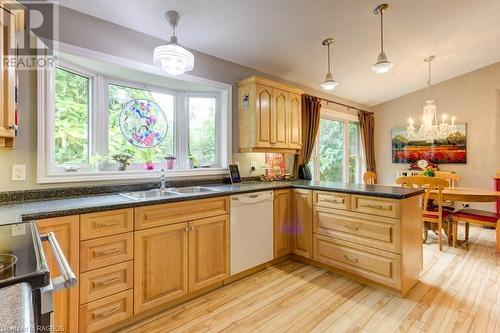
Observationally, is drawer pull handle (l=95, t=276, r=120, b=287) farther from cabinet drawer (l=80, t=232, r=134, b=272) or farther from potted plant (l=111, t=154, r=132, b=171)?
potted plant (l=111, t=154, r=132, b=171)

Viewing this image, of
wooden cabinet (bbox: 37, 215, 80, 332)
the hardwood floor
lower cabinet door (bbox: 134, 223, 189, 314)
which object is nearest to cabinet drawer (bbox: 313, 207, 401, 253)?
the hardwood floor

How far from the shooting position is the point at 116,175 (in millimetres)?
2350

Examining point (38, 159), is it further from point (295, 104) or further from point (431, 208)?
point (431, 208)

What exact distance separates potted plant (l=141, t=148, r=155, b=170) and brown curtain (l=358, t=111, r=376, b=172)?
4276mm

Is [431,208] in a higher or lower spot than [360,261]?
higher

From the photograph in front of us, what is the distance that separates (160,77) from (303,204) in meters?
2.10

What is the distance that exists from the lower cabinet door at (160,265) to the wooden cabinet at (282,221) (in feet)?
3.69

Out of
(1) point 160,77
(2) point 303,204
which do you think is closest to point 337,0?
(1) point 160,77

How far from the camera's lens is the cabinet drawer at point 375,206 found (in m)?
2.26

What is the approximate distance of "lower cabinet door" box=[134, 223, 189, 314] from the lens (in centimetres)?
189

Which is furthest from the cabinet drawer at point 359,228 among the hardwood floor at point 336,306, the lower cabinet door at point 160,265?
the lower cabinet door at point 160,265

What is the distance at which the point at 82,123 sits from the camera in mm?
2426

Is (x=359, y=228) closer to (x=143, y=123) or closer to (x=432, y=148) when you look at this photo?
(x=143, y=123)

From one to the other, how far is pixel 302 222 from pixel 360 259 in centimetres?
72
